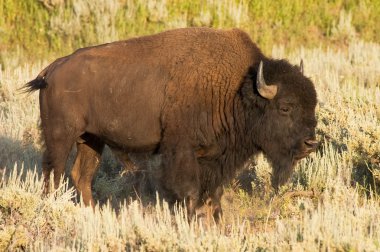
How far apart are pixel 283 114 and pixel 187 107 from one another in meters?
→ 0.90

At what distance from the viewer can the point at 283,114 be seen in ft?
23.8

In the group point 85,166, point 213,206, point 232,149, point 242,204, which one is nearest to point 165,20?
point 85,166

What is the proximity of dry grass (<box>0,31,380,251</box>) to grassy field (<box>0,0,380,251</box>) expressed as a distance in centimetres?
1

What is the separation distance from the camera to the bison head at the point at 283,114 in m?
7.12

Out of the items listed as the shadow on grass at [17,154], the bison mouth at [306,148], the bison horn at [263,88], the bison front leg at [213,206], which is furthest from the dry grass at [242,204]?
the bison horn at [263,88]

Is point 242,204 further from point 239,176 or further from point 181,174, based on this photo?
point 181,174

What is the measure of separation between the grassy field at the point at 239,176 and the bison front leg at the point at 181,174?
24cm

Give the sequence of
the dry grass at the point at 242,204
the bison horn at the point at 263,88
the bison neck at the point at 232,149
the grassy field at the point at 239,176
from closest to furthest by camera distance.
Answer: the dry grass at the point at 242,204, the grassy field at the point at 239,176, the bison horn at the point at 263,88, the bison neck at the point at 232,149

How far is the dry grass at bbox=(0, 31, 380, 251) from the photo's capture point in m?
5.18

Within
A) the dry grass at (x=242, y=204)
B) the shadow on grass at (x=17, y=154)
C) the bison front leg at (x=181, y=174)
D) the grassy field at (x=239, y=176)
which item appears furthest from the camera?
the shadow on grass at (x=17, y=154)

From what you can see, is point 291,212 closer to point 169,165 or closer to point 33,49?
point 169,165

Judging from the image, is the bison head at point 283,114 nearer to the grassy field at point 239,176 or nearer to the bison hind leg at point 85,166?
the grassy field at point 239,176

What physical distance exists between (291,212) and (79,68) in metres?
2.51

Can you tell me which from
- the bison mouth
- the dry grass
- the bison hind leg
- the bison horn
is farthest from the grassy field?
the bison horn
